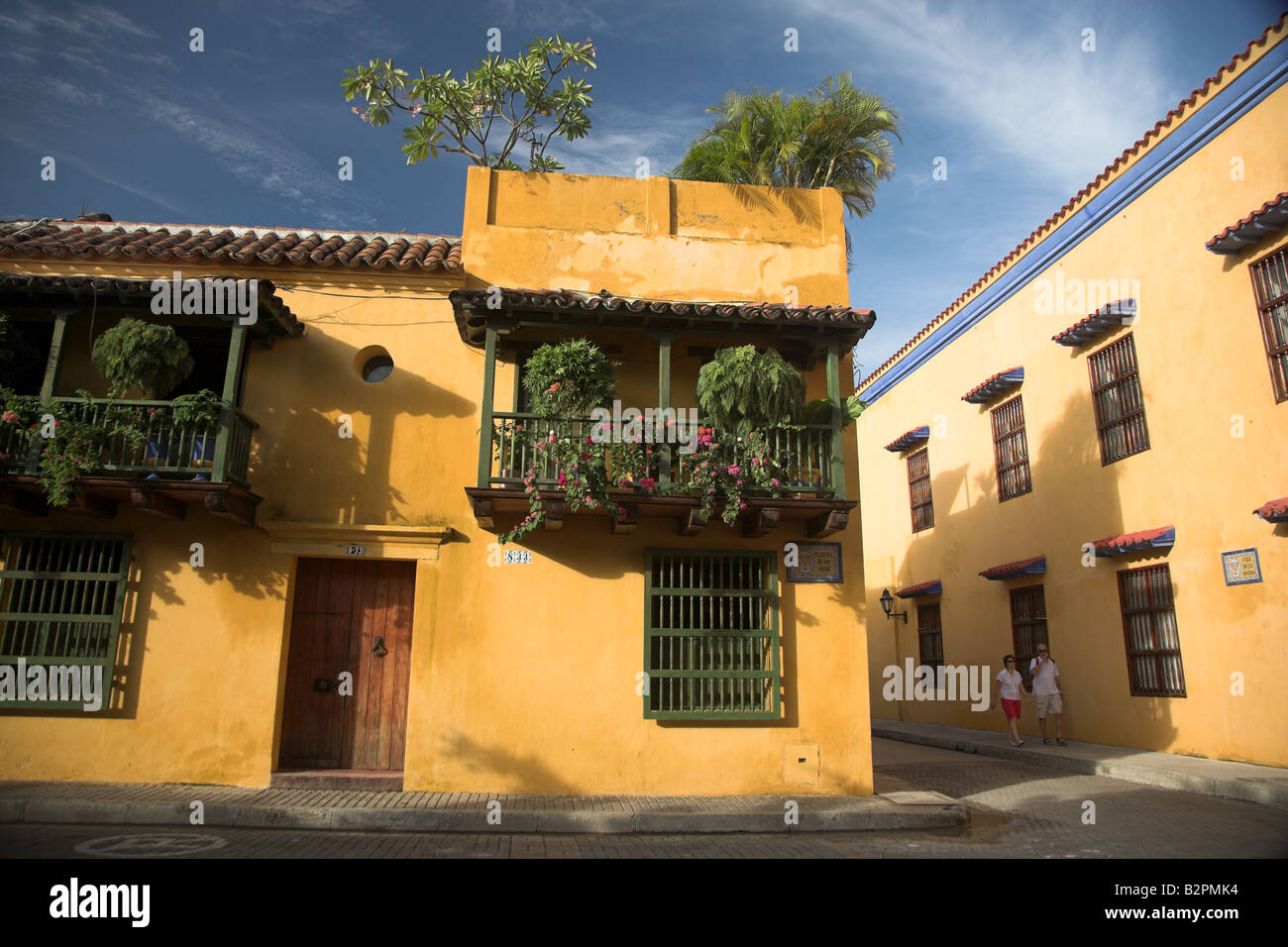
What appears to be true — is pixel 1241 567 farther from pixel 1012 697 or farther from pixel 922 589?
pixel 922 589

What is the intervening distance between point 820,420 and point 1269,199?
6.52 m

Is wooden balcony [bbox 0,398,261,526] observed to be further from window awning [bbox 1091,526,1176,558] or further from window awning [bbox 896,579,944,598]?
window awning [bbox 896,579,944,598]

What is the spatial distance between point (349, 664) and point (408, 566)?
125 cm

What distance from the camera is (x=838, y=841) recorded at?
777 cm

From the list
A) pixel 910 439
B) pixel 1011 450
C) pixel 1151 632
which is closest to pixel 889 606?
pixel 910 439

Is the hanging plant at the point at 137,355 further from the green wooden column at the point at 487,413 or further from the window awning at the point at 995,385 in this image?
the window awning at the point at 995,385

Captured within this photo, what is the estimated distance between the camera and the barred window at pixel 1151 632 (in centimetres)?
Result: 1220

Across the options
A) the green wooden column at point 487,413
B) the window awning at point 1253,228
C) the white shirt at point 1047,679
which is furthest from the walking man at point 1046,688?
the green wooden column at point 487,413

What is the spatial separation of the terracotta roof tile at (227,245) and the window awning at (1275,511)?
10029 mm

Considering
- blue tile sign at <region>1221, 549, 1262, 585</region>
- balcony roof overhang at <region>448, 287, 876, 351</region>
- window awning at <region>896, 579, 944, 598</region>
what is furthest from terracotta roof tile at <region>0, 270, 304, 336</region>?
window awning at <region>896, 579, 944, 598</region>

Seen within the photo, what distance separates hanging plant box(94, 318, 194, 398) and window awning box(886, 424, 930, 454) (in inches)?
597

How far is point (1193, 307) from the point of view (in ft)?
39.1

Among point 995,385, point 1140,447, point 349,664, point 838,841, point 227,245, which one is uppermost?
point 995,385
